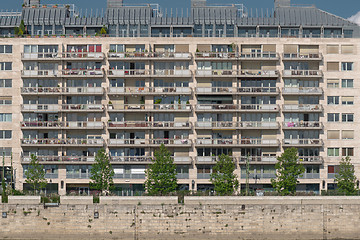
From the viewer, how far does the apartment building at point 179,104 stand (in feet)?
389

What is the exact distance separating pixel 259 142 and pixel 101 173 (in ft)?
95.2

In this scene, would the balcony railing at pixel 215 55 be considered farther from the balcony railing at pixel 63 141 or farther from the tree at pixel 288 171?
the balcony railing at pixel 63 141

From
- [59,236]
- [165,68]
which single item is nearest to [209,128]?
[165,68]

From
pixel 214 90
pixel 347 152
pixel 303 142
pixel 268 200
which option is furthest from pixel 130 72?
pixel 347 152

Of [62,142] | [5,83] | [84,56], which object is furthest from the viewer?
[5,83]

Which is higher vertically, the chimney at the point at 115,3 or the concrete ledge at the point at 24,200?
the chimney at the point at 115,3

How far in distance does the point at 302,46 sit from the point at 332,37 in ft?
24.2

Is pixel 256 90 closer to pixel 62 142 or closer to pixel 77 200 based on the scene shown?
pixel 62 142

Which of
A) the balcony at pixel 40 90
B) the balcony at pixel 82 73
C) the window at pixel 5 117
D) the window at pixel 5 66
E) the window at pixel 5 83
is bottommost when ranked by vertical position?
the window at pixel 5 117

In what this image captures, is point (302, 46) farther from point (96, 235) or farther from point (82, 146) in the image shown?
point (96, 235)

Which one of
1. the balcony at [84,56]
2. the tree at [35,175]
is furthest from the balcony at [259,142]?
the tree at [35,175]

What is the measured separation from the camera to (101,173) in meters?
113

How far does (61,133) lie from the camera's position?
119500 mm

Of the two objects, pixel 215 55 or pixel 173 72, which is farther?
pixel 215 55
